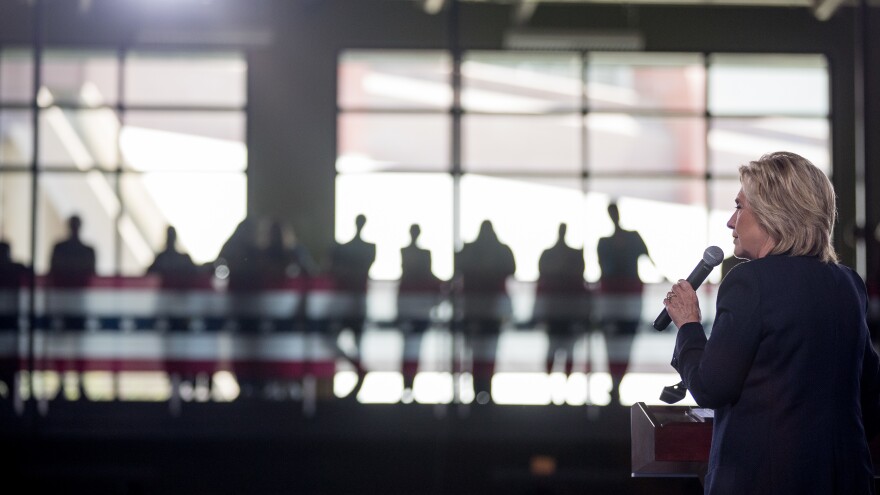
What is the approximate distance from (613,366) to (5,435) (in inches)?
151

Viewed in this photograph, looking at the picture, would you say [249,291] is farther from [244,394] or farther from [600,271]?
[600,271]

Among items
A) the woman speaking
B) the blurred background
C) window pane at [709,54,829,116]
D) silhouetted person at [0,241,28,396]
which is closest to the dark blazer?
the woman speaking

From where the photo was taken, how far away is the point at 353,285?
22.4 feet

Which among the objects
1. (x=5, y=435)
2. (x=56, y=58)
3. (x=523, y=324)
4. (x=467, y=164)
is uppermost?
(x=56, y=58)

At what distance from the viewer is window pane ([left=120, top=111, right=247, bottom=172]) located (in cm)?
718

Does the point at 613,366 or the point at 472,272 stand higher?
the point at 472,272

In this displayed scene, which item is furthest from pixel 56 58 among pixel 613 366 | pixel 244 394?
pixel 613 366

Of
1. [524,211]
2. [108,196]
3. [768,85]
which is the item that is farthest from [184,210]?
[768,85]

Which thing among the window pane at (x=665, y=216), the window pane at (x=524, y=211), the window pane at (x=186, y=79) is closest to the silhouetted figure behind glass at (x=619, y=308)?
the window pane at (x=665, y=216)

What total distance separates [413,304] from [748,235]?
16.3 feet

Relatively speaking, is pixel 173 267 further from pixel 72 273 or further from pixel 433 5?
pixel 433 5

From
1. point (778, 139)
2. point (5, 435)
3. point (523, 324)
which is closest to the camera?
point (5, 435)

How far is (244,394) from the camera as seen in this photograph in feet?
21.6

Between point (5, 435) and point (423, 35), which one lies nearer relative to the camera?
point (5, 435)
